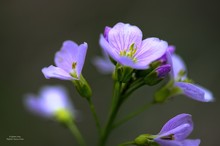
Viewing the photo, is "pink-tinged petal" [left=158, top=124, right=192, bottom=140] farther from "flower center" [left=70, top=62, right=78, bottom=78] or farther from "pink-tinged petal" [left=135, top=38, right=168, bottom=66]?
"flower center" [left=70, top=62, right=78, bottom=78]

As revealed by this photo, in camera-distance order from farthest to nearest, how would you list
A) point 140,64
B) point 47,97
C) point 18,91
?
point 18,91 → point 47,97 → point 140,64

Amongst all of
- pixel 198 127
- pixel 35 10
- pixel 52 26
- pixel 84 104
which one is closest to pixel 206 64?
pixel 198 127

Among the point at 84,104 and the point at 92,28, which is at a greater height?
the point at 92,28

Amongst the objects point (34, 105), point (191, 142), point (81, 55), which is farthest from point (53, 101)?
point (191, 142)

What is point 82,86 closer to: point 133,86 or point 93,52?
point 133,86

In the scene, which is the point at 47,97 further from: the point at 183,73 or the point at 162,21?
the point at 162,21

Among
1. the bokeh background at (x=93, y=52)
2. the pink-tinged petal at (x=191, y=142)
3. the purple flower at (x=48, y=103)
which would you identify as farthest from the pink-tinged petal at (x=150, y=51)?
the bokeh background at (x=93, y=52)
